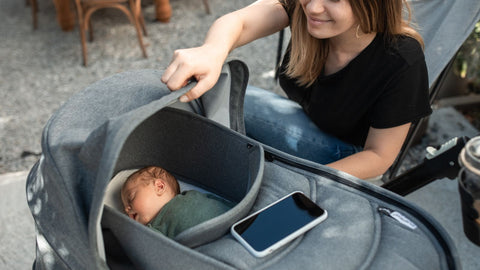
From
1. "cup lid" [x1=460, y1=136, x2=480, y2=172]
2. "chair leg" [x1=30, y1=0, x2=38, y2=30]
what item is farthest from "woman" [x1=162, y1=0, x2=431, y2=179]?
"chair leg" [x1=30, y1=0, x2=38, y2=30]

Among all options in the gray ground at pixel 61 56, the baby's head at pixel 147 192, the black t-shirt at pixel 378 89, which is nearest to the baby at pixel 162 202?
the baby's head at pixel 147 192

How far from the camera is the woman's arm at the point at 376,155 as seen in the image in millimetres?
1241

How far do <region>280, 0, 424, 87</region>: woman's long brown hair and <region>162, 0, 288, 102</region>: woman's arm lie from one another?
0.07m

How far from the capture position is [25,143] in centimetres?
246

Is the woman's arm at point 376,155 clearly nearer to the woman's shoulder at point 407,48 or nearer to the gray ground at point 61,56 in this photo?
the woman's shoulder at point 407,48

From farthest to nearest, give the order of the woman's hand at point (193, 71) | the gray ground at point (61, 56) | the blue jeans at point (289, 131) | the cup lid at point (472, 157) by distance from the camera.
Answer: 1. the gray ground at point (61, 56)
2. the blue jeans at point (289, 131)
3. the woman's hand at point (193, 71)
4. the cup lid at point (472, 157)

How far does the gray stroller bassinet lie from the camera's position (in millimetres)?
804

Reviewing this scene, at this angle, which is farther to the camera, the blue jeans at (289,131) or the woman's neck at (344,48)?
the blue jeans at (289,131)

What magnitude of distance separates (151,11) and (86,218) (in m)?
3.33

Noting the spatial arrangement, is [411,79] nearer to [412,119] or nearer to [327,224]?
[412,119]

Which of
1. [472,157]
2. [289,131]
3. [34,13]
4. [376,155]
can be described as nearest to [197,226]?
[472,157]

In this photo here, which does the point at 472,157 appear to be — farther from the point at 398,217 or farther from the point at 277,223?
the point at 277,223

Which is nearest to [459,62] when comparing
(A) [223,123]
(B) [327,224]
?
(A) [223,123]

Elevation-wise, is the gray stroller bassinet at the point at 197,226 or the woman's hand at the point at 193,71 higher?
the woman's hand at the point at 193,71
